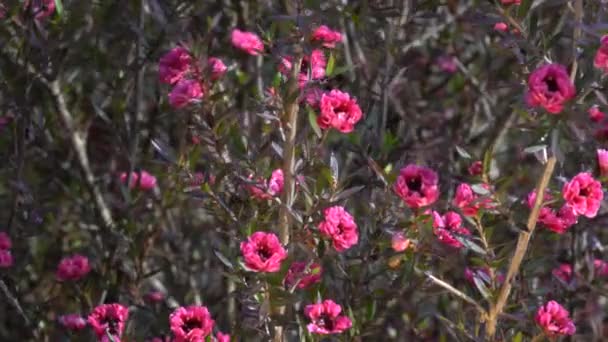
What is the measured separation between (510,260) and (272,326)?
546 mm

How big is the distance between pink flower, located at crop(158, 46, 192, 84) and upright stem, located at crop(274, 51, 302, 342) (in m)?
0.25

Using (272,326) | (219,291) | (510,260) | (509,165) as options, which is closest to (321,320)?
(272,326)

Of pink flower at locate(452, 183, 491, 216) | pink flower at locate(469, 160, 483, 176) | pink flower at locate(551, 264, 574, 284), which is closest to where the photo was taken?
pink flower at locate(452, 183, 491, 216)

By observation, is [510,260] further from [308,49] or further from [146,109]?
[146,109]

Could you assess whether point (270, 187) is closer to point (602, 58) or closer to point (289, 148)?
point (289, 148)

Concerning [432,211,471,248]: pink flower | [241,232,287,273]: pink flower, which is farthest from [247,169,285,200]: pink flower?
[432,211,471,248]: pink flower

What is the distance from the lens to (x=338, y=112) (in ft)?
7.07

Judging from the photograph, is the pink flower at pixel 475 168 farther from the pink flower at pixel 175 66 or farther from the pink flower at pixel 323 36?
the pink flower at pixel 175 66

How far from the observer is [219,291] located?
368cm

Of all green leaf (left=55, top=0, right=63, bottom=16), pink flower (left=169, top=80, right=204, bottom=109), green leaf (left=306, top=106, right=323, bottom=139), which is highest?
green leaf (left=55, top=0, right=63, bottom=16)

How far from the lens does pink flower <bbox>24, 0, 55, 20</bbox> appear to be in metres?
2.76

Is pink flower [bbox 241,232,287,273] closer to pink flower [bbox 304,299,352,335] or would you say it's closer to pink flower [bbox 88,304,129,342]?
pink flower [bbox 304,299,352,335]

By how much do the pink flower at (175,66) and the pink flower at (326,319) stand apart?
59 cm

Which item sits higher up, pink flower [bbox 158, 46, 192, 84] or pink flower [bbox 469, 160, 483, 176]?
pink flower [bbox 158, 46, 192, 84]
